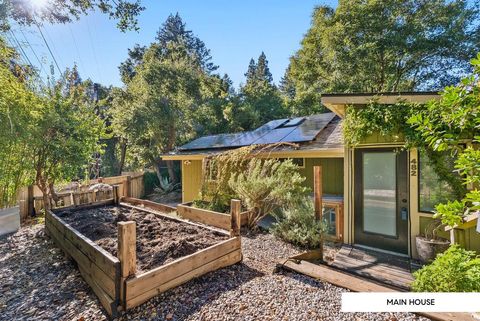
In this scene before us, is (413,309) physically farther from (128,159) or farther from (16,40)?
(128,159)

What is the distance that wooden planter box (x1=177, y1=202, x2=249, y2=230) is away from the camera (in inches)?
209

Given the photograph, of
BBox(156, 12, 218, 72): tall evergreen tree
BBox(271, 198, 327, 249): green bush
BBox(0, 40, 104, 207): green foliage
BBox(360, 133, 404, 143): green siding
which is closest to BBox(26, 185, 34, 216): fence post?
BBox(0, 40, 104, 207): green foliage

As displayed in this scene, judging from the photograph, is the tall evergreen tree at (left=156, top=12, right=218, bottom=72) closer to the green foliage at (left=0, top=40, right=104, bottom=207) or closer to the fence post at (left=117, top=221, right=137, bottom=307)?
the green foliage at (left=0, top=40, right=104, bottom=207)

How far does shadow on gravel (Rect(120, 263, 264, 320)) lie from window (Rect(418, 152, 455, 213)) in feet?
11.2

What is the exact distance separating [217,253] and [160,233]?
1444mm

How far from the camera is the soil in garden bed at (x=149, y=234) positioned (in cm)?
352

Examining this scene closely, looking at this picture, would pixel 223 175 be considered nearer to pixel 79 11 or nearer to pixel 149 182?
pixel 79 11

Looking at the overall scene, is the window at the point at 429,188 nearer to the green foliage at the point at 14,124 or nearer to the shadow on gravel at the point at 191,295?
the shadow on gravel at the point at 191,295

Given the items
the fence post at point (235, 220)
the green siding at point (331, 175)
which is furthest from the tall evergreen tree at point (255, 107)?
the fence post at point (235, 220)

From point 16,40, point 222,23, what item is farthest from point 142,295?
point 222,23

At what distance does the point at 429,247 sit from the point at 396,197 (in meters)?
1.04

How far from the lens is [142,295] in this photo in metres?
2.76

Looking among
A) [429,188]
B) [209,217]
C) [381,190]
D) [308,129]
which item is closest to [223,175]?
[209,217]

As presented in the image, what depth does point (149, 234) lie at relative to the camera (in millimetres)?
4449
